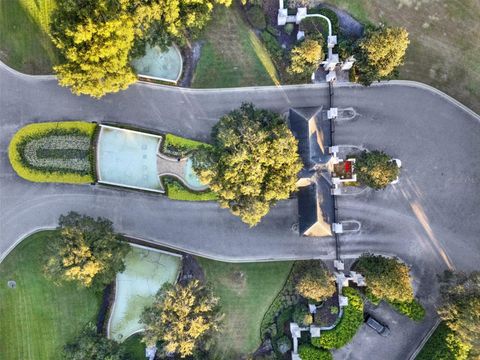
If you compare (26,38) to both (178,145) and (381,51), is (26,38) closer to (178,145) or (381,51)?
(178,145)

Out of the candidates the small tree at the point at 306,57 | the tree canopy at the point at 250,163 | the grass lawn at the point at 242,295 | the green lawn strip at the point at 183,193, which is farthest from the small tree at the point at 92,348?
the small tree at the point at 306,57

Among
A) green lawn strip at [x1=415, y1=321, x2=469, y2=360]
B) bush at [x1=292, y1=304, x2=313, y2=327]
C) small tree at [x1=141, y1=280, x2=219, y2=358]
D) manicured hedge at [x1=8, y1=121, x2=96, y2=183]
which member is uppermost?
manicured hedge at [x1=8, y1=121, x2=96, y2=183]

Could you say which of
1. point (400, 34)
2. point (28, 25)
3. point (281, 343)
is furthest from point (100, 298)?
point (400, 34)

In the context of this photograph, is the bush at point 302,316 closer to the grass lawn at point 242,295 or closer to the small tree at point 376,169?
the grass lawn at point 242,295

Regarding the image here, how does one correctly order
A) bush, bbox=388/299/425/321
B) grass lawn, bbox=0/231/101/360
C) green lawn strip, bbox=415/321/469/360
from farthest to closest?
1. grass lawn, bbox=0/231/101/360
2. bush, bbox=388/299/425/321
3. green lawn strip, bbox=415/321/469/360

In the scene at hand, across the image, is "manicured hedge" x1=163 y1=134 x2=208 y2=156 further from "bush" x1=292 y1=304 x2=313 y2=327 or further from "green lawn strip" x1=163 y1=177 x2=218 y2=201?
"bush" x1=292 y1=304 x2=313 y2=327

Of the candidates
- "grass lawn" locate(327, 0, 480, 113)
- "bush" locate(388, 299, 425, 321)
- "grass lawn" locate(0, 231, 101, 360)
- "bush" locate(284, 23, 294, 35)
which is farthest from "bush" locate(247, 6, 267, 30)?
"bush" locate(388, 299, 425, 321)
